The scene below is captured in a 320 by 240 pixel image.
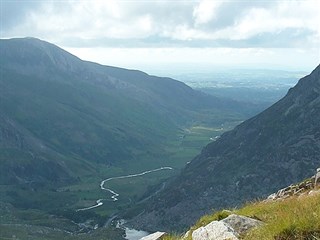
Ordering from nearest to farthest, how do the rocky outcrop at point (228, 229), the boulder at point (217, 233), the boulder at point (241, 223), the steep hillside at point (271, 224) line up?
the steep hillside at point (271, 224)
the boulder at point (217, 233)
the rocky outcrop at point (228, 229)
the boulder at point (241, 223)

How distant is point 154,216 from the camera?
195 meters

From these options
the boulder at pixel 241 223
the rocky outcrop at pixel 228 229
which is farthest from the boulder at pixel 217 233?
the boulder at pixel 241 223

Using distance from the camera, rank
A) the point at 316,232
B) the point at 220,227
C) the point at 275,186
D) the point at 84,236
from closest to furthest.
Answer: the point at 316,232
the point at 220,227
the point at 275,186
the point at 84,236

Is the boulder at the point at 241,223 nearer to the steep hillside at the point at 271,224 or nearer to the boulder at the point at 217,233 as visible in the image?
the steep hillside at the point at 271,224

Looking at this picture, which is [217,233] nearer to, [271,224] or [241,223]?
[241,223]

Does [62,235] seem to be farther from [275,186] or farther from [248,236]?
[248,236]

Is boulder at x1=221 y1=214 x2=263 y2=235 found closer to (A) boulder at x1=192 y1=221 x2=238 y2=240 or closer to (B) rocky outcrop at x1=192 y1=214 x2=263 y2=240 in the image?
(B) rocky outcrop at x1=192 y1=214 x2=263 y2=240

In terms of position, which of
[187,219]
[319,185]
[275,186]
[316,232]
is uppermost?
[316,232]

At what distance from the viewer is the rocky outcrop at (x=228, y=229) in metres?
15.5

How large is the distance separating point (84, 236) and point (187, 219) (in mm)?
41846

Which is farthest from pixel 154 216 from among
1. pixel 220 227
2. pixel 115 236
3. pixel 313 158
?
pixel 220 227

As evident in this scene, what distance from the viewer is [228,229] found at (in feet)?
52.2

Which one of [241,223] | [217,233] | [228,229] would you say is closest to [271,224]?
[228,229]

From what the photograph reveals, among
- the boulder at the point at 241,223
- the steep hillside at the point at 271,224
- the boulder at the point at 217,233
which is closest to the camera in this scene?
the steep hillside at the point at 271,224
